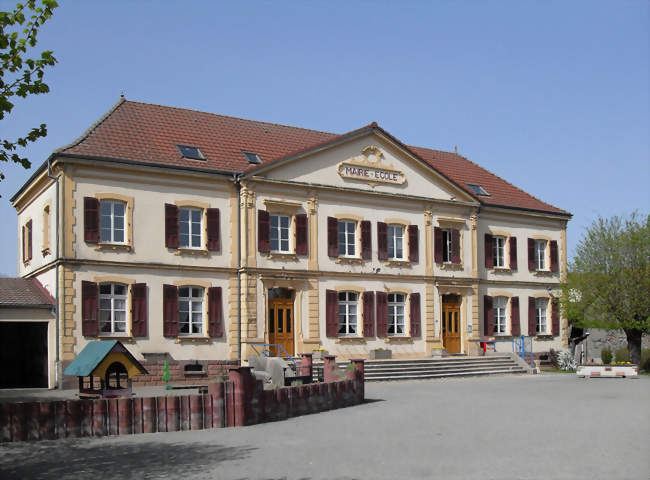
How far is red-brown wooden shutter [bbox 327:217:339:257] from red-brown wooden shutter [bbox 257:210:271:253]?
8.30 ft

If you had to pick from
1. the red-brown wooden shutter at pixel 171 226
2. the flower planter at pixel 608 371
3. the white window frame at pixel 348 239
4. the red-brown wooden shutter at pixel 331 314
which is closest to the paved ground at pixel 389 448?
the red-brown wooden shutter at pixel 171 226

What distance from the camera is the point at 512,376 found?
30.2 metres

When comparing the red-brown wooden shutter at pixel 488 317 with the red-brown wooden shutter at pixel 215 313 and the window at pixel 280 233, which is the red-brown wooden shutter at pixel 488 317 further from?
the red-brown wooden shutter at pixel 215 313

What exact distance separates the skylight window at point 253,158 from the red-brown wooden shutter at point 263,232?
2.17 metres

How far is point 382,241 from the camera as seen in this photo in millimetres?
31375

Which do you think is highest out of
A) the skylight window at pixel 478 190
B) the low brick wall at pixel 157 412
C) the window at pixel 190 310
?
the skylight window at pixel 478 190

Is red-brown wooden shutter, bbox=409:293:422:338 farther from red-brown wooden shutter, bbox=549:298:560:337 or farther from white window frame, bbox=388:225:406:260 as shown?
red-brown wooden shutter, bbox=549:298:560:337

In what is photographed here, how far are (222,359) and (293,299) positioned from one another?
11.4 ft

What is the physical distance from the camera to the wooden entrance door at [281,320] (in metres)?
28.6

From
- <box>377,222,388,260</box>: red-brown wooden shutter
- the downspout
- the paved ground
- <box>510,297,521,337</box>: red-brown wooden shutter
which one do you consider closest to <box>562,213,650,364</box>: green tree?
<box>510,297,521,337</box>: red-brown wooden shutter

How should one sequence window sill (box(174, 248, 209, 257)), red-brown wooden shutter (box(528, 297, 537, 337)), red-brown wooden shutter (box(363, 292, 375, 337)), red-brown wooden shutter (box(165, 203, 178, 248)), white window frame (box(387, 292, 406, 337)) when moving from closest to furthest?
red-brown wooden shutter (box(165, 203, 178, 248))
window sill (box(174, 248, 209, 257))
red-brown wooden shutter (box(363, 292, 375, 337))
white window frame (box(387, 292, 406, 337))
red-brown wooden shutter (box(528, 297, 537, 337))

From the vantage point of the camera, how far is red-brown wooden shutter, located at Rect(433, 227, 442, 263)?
32.9m

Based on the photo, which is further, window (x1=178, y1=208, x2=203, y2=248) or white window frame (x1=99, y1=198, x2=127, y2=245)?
window (x1=178, y1=208, x2=203, y2=248)

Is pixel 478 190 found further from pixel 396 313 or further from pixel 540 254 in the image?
pixel 396 313
